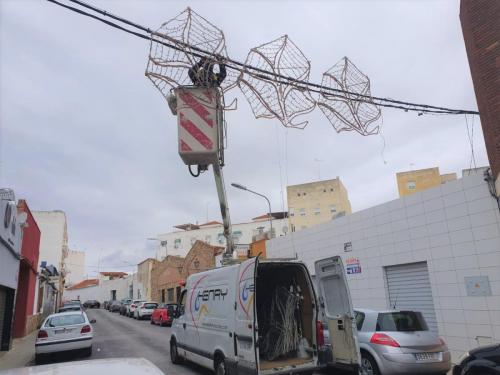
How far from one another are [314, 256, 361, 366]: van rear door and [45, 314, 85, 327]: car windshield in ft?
27.8

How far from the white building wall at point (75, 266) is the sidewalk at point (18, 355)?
240 feet

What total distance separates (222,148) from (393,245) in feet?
27.4

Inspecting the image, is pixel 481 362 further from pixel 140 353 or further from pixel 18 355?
pixel 18 355

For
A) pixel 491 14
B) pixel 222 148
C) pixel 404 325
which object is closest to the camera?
pixel 222 148

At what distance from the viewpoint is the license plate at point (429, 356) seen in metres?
7.65

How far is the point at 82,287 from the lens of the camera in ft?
265

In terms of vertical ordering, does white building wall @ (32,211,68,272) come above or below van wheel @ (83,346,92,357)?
above

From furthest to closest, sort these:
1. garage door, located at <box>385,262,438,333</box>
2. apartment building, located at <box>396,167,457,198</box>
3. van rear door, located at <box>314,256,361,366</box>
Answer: apartment building, located at <box>396,167,457,198</box>, garage door, located at <box>385,262,438,333</box>, van rear door, located at <box>314,256,361,366</box>

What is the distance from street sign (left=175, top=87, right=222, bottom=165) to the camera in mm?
5535

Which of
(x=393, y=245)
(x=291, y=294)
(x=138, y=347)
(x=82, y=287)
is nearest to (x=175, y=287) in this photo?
(x=138, y=347)

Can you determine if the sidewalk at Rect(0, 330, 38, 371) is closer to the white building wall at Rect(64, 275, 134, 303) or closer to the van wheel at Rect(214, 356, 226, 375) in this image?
the van wheel at Rect(214, 356, 226, 375)

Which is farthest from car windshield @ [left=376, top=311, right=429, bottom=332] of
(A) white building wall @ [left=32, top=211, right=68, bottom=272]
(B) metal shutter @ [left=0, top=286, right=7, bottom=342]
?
(A) white building wall @ [left=32, top=211, right=68, bottom=272]

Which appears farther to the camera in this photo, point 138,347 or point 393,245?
point 138,347

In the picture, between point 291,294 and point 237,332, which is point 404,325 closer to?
point 291,294
